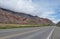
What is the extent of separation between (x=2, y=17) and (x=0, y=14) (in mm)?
5035

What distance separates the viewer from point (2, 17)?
179750 millimetres

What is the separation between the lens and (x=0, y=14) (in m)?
183
